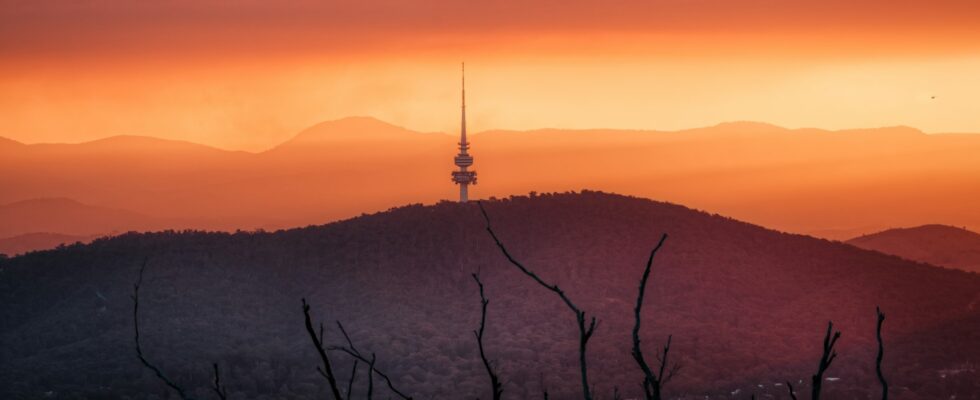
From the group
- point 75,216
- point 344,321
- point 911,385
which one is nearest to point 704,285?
point 911,385

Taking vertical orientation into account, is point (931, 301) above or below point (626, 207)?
below

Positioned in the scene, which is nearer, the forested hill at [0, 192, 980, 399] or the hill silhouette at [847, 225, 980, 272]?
the forested hill at [0, 192, 980, 399]

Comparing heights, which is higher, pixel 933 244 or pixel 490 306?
pixel 933 244

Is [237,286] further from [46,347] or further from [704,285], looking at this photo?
[704,285]

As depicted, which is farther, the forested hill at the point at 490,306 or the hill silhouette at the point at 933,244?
the hill silhouette at the point at 933,244

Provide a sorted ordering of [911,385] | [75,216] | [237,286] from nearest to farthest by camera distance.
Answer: [911,385], [237,286], [75,216]
